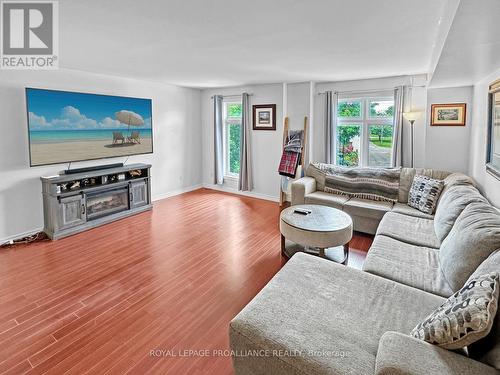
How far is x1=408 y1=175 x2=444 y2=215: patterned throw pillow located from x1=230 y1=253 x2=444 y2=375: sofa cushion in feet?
7.21

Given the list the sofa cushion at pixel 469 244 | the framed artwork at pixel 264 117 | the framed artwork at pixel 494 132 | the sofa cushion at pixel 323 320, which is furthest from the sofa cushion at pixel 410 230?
the framed artwork at pixel 264 117

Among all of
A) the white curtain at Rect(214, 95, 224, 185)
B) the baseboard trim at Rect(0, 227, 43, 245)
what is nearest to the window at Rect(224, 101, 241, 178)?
the white curtain at Rect(214, 95, 224, 185)

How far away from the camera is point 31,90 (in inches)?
147

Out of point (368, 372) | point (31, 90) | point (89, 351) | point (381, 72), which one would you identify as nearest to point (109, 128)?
point (31, 90)

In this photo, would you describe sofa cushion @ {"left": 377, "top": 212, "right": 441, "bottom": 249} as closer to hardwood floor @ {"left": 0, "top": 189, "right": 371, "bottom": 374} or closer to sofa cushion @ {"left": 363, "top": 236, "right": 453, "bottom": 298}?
sofa cushion @ {"left": 363, "top": 236, "right": 453, "bottom": 298}

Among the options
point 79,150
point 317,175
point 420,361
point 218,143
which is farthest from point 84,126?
point 420,361

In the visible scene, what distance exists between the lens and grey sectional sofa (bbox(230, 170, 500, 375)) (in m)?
1.22

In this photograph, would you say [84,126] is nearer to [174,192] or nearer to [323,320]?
[174,192]

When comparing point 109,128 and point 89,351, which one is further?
point 109,128

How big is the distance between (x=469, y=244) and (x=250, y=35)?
2.28 metres

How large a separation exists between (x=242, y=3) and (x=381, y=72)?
10.2 ft

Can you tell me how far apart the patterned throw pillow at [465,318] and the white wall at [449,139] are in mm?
3551

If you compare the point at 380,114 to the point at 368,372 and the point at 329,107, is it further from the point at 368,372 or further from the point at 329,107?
the point at 368,372

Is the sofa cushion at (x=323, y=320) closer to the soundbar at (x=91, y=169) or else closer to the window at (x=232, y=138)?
the soundbar at (x=91, y=169)
